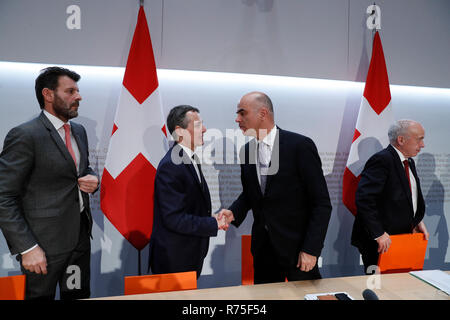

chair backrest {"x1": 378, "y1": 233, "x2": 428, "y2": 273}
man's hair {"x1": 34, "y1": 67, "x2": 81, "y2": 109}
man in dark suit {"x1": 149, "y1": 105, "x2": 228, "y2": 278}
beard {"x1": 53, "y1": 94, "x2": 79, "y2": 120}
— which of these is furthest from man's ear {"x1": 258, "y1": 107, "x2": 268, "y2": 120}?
man's hair {"x1": 34, "y1": 67, "x2": 81, "y2": 109}

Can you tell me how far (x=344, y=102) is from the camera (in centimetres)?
324

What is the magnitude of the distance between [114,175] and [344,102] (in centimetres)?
257

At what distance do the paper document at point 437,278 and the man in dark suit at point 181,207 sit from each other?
47.5 inches

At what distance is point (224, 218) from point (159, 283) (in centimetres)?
69

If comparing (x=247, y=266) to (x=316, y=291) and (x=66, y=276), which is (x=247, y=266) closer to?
(x=316, y=291)

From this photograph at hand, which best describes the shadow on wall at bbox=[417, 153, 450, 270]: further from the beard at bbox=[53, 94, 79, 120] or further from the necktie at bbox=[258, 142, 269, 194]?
the beard at bbox=[53, 94, 79, 120]

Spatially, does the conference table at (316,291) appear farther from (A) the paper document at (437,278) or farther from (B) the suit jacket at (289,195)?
(B) the suit jacket at (289,195)

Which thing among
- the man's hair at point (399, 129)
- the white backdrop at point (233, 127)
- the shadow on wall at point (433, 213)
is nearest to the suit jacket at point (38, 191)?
the white backdrop at point (233, 127)

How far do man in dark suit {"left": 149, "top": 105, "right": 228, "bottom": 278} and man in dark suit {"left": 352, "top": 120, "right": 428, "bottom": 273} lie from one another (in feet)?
4.01

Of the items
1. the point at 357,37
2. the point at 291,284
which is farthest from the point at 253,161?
the point at 357,37

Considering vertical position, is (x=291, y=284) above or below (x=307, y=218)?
below

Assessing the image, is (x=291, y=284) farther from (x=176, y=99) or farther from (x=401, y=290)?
(x=176, y=99)

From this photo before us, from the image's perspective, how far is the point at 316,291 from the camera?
1411mm
